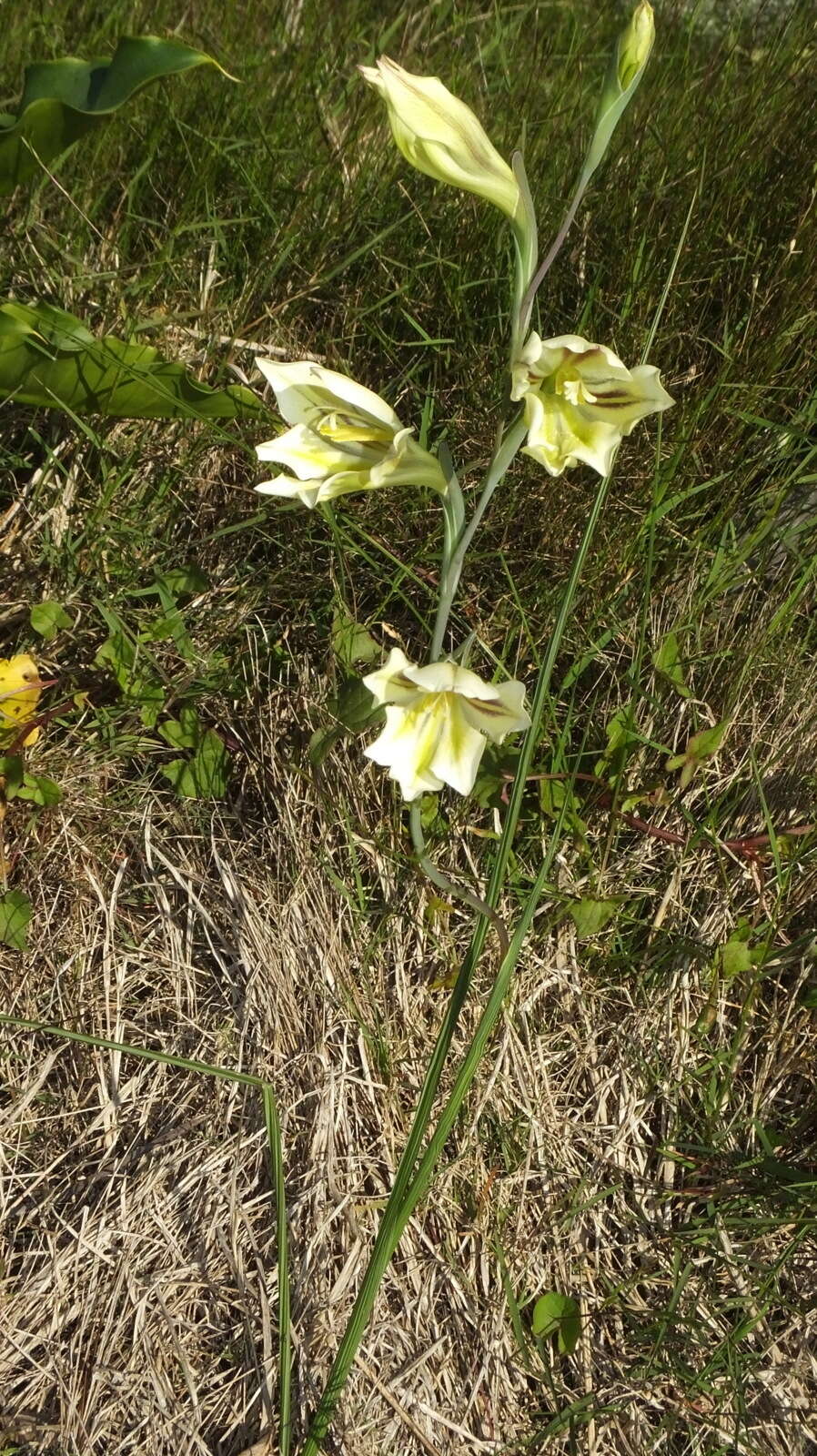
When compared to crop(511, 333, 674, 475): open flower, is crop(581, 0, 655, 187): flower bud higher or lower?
higher

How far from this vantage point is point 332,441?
1194 millimetres

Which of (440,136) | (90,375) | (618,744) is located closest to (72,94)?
(90,375)

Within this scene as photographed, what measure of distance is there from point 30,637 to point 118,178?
76 cm

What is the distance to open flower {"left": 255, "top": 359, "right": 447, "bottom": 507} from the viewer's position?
1168 millimetres

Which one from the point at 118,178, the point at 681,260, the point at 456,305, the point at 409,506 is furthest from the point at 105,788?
the point at 681,260

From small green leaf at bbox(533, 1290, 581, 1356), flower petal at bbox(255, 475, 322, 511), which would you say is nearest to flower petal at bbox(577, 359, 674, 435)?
flower petal at bbox(255, 475, 322, 511)

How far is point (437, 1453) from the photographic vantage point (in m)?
1.35

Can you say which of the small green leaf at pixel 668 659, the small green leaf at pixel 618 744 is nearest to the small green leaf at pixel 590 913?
the small green leaf at pixel 618 744

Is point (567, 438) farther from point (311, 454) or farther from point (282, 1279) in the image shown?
point (282, 1279)

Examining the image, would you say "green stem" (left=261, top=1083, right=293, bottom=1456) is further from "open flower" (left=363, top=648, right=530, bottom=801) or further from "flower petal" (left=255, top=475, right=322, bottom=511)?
"flower petal" (left=255, top=475, right=322, bottom=511)

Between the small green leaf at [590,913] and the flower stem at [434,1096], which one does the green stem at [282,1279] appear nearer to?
the flower stem at [434,1096]

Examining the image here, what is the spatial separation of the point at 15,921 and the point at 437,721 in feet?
2.14

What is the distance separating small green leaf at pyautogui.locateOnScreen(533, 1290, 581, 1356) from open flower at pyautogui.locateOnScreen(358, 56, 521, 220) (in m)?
1.18

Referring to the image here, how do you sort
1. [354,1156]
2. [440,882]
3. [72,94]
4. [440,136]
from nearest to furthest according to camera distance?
1. [440,136]
2. [440,882]
3. [354,1156]
4. [72,94]
